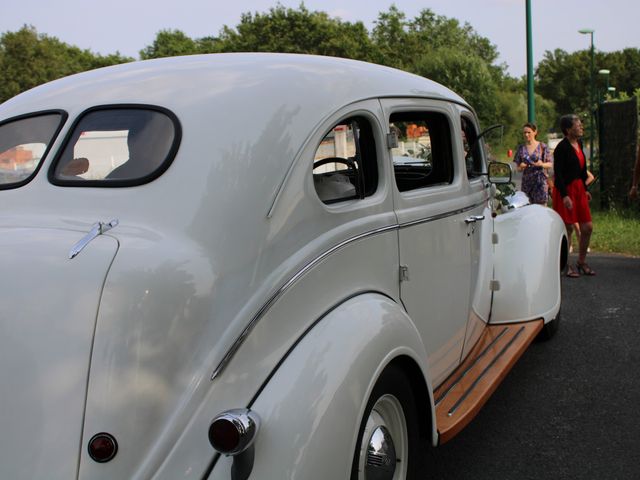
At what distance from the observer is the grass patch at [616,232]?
8930 millimetres

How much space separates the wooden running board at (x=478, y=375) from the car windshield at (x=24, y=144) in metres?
1.99

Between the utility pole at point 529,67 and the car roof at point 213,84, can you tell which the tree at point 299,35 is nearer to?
the utility pole at point 529,67

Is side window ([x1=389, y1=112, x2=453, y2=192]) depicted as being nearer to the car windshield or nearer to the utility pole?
the car windshield

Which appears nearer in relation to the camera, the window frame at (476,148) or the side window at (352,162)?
the side window at (352,162)

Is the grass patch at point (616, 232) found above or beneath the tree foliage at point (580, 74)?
beneath

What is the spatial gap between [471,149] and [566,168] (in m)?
2.94

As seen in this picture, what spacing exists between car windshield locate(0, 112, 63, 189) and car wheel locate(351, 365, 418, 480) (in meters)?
1.54

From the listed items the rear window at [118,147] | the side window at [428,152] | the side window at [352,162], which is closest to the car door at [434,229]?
the side window at [428,152]

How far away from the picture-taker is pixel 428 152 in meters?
4.17

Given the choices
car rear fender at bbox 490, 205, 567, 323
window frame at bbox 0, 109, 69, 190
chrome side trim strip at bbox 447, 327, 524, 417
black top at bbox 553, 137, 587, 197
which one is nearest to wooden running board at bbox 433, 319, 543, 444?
chrome side trim strip at bbox 447, 327, 524, 417

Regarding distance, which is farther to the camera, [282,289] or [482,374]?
[482,374]

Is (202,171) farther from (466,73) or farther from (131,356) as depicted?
(466,73)

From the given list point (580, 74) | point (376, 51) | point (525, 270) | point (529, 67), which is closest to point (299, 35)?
point (376, 51)

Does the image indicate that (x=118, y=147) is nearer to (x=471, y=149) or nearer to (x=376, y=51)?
(x=471, y=149)
